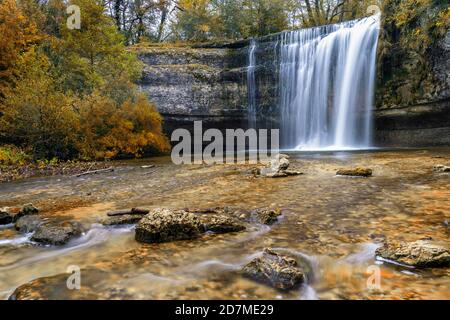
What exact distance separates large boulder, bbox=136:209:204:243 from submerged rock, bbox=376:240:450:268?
198cm

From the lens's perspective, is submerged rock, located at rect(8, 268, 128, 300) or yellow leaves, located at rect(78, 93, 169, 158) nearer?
submerged rock, located at rect(8, 268, 128, 300)

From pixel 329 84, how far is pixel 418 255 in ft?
58.5

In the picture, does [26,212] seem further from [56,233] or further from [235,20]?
[235,20]

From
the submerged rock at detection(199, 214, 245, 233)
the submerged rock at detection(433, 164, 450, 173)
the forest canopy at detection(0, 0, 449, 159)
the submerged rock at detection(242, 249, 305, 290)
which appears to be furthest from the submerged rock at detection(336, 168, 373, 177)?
the forest canopy at detection(0, 0, 449, 159)

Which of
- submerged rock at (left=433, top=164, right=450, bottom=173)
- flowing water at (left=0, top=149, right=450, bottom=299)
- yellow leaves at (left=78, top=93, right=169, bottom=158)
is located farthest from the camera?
yellow leaves at (left=78, top=93, right=169, bottom=158)

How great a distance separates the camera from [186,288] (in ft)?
8.66

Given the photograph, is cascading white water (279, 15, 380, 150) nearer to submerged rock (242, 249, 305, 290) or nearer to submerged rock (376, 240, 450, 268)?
submerged rock (376, 240, 450, 268)

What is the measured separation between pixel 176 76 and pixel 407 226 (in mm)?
19467

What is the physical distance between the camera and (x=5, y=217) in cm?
480

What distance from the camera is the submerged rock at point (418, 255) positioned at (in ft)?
9.24

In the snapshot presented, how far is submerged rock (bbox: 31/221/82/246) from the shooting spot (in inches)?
151

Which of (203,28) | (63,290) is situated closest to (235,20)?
(203,28)

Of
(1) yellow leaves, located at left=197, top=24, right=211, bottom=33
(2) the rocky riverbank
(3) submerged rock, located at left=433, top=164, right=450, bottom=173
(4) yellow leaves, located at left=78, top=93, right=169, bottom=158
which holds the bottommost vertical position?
(2) the rocky riverbank
